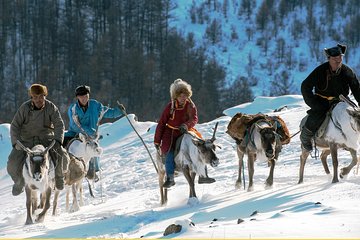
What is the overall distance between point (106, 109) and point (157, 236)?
6.56 metres

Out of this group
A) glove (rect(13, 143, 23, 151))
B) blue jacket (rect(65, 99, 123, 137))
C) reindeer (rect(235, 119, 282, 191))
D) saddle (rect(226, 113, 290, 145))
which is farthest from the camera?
blue jacket (rect(65, 99, 123, 137))

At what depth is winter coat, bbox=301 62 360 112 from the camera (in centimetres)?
990

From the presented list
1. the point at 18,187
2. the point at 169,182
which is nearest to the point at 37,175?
the point at 18,187

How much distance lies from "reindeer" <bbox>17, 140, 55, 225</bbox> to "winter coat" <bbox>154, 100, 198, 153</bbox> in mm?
1793

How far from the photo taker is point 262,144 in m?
10.2

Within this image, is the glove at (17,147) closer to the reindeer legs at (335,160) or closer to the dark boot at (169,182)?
the dark boot at (169,182)

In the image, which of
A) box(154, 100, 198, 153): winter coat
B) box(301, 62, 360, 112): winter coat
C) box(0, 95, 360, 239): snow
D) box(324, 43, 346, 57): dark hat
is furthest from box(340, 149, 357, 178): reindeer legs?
box(154, 100, 198, 153): winter coat

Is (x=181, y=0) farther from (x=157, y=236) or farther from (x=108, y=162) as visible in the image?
(x=157, y=236)

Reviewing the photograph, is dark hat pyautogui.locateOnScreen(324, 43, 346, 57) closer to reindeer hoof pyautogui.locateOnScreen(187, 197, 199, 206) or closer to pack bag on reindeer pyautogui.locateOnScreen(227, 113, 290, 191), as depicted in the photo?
pack bag on reindeer pyautogui.locateOnScreen(227, 113, 290, 191)

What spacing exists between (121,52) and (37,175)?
210 feet

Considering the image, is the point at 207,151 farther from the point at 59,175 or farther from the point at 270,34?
the point at 270,34

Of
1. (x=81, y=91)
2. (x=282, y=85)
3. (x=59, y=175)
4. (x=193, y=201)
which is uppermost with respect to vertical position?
(x=81, y=91)

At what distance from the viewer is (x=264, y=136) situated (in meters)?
10.2

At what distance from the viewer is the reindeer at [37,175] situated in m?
9.22
